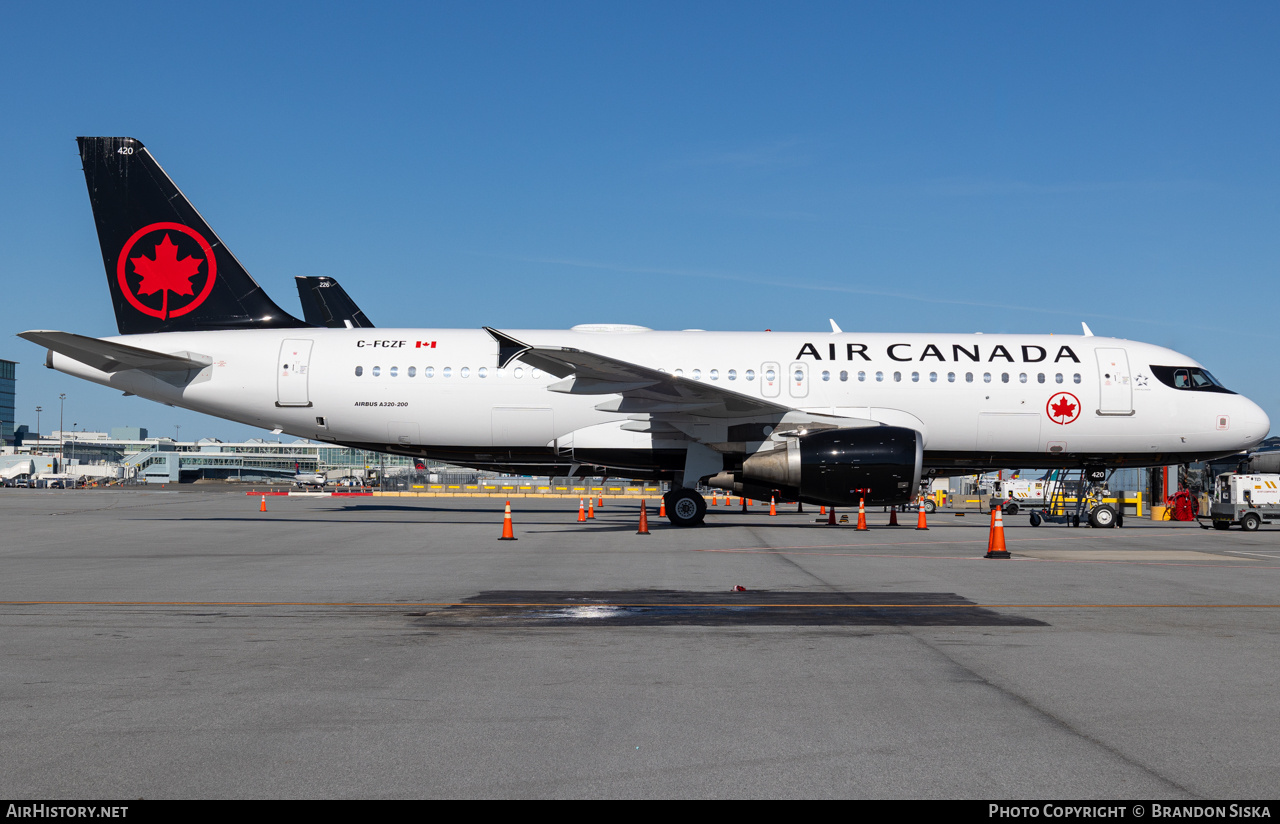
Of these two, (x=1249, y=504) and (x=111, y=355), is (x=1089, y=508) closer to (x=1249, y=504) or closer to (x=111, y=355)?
(x=1249, y=504)

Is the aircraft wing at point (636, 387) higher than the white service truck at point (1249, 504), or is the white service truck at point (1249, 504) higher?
the aircraft wing at point (636, 387)

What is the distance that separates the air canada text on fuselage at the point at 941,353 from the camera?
76.3ft

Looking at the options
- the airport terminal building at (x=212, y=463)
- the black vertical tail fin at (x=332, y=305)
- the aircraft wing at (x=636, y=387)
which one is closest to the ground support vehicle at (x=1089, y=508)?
the aircraft wing at (x=636, y=387)

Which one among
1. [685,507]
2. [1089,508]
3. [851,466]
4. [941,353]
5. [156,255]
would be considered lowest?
[685,507]

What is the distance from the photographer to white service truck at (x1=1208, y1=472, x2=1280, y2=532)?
86.6 feet

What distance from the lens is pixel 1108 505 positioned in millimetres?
26828

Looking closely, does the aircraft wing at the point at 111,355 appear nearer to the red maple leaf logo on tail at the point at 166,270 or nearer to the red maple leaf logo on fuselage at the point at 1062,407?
the red maple leaf logo on tail at the point at 166,270

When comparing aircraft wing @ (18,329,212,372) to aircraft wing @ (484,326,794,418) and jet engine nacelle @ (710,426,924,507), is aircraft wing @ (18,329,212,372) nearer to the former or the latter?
aircraft wing @ (484,326,794,418)

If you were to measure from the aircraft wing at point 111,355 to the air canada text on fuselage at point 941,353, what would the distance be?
1428 centimetres

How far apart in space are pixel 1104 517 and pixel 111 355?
24987 millimetres

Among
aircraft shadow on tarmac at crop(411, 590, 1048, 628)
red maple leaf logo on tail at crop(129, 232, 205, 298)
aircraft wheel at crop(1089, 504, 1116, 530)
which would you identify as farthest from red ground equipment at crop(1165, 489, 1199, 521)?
red maple leaf logo on tail at crop(129, 232, 205, 298)

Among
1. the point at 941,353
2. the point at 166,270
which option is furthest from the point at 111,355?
the point at 941,353

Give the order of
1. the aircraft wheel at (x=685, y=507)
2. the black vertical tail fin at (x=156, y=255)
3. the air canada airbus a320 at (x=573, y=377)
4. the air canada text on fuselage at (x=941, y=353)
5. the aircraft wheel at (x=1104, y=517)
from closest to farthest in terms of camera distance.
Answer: the aircraft wheel at (x=685, y=507) → the air canada airbus a320 at (x=573, y=377) → the air canada text on fuselage at (x=941, y=353) → the black vertical tail fin at (x=156, y=255) → the aircraft wheel at (x=1104, y=517)

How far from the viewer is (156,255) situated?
24031 mm
